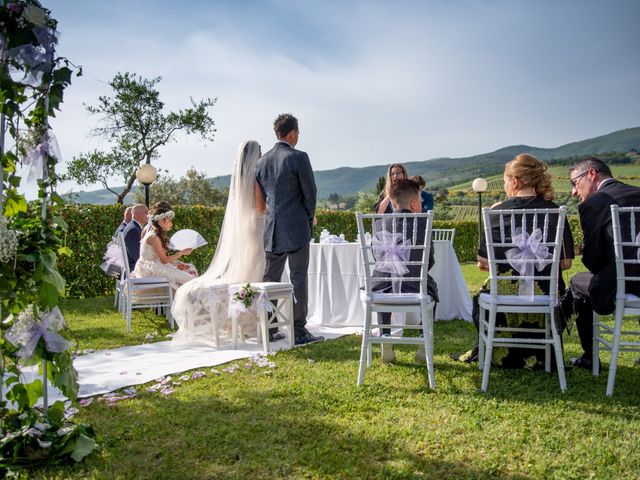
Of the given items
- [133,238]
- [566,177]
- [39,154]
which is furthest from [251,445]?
[566,177]

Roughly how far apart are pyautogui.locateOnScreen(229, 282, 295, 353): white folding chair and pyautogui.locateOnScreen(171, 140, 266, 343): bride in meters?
0.33

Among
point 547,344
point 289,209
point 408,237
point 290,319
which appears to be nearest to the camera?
point 547,344

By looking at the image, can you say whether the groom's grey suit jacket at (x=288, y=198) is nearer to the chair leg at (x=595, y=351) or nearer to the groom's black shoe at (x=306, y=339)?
the groom's black shoe at (x=306, y=339)

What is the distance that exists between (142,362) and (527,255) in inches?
130

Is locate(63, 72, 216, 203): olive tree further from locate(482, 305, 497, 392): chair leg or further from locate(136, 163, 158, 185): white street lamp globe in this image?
locate(482, 305, 497, 392): chair leg

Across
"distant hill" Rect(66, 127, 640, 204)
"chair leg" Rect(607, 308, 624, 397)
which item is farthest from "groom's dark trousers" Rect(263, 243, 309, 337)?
"distant hill" Rect(66, 127, 640, 204)

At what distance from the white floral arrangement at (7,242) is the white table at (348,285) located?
14.5 feet

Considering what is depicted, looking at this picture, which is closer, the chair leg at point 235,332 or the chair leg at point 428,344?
the chair leg at point 428,344

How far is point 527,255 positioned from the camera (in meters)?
3.54

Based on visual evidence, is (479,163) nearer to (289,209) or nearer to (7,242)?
(289,209)

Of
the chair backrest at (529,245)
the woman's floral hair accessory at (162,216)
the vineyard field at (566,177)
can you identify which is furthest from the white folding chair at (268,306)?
the vineyard field at (566,177)

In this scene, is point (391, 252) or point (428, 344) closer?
point (428, 344)

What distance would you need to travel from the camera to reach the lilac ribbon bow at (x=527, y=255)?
11.5 ft

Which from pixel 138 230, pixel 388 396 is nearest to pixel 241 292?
pixel 388 396
